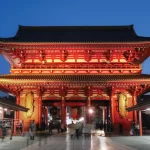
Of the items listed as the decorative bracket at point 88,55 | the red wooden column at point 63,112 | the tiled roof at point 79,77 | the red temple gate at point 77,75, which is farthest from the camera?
the decorative bracket at point 88,55

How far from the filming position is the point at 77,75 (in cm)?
2920

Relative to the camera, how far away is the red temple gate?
28000mm

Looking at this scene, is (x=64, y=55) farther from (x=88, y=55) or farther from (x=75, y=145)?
(x=75, y=145)

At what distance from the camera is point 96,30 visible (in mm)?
38469

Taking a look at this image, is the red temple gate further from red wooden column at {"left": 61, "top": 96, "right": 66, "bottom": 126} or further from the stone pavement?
the stone pavement

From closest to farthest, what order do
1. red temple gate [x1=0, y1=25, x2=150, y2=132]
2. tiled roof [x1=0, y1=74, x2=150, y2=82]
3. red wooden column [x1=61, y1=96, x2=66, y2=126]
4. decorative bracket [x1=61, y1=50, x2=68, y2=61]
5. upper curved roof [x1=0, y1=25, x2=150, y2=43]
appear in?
1. tiled roof [x1=0, y1=74, x2=150, y2=82]
2. red temple gate [x1=0, y1=25, x2=150, y2=132]
3. red wooden column [x1=61, y1=96, x2=66, y2=126]
4. decorative bracket [x1=61, y1=50, x2=68, y2=61]
5. upper curved roof [x1=0, y1=25, x2=150, y2=43]

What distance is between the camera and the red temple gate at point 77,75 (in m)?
28.0

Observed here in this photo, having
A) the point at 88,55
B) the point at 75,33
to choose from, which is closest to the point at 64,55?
the point at 88,55

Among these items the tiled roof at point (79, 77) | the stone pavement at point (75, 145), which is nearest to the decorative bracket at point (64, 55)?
the tiled roof at point (79, 77)

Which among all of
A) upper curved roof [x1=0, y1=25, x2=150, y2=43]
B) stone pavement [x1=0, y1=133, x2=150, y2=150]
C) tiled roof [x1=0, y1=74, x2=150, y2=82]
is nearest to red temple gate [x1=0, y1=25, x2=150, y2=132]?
tiled roof [x1=0, y1=74, x2=150, y2=82]

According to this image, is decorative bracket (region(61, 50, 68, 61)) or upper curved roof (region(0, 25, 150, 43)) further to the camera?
upper curved roof (region(0, 25, 150, 43))

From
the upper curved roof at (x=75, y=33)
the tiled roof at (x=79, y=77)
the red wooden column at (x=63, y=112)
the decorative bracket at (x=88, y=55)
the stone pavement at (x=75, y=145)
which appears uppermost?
the upper curved roof at (x=75, y=33)

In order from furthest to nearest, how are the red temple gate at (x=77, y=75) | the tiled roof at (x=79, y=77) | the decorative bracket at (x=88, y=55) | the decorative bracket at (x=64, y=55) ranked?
the decorative bracket at (x=64, y=55) → the decorative bracket at (x=88, y=55) → the red temple gate at (x=77, y=75) → the tiled roof at (x=79, y=77)

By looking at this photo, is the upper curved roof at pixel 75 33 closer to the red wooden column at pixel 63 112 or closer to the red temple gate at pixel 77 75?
the red temple gate at pixel 77 75
